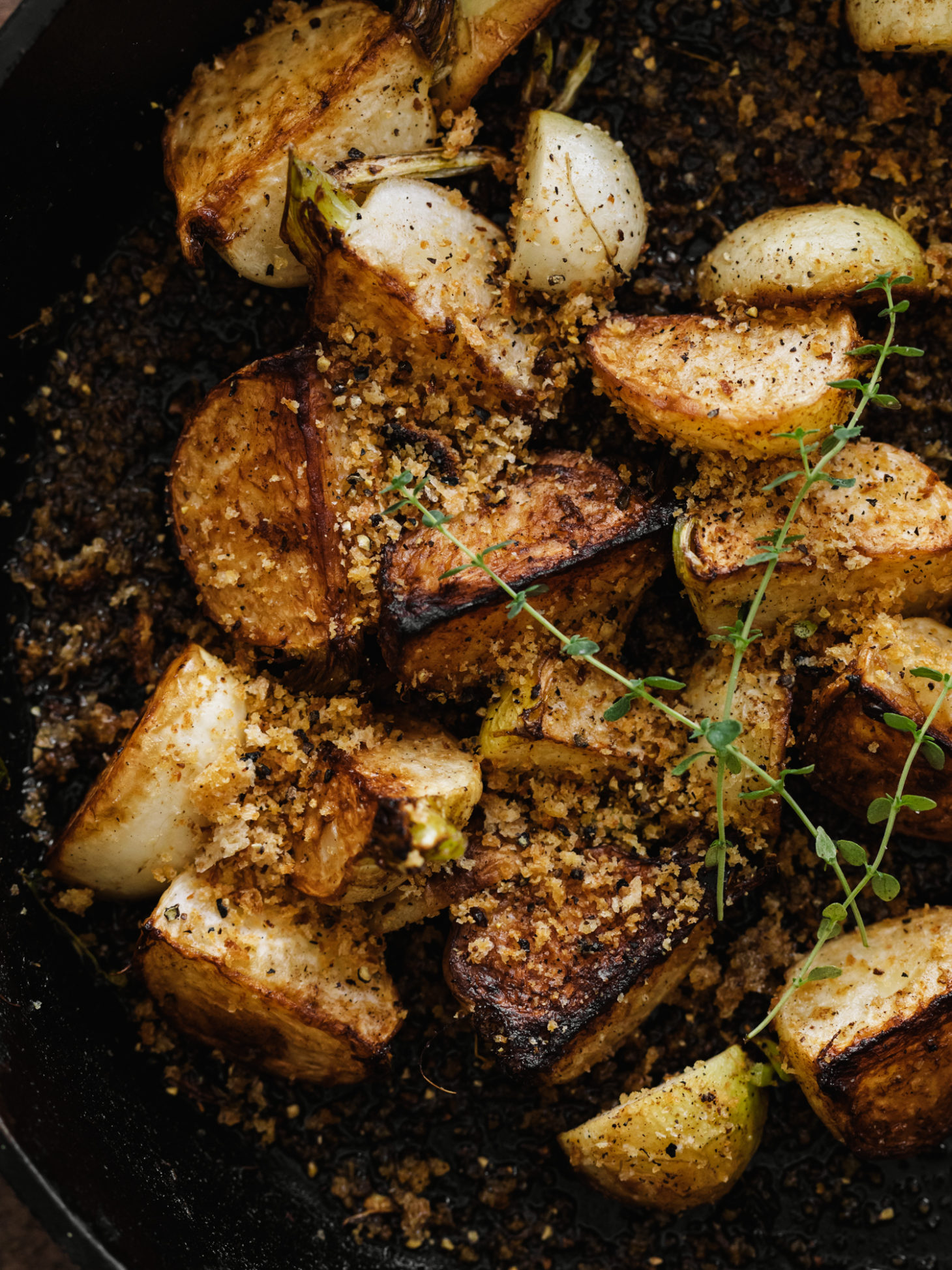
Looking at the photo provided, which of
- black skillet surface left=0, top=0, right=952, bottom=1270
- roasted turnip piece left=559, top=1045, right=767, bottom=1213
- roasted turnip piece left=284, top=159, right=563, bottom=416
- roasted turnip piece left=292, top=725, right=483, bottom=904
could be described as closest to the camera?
roasted turnip piece left=292, top=725, right=483, bottom=904

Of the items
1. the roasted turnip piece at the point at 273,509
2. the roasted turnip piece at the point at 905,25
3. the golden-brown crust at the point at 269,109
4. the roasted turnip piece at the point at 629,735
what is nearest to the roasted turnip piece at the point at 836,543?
the roasted turnip piece at the point at 629,735

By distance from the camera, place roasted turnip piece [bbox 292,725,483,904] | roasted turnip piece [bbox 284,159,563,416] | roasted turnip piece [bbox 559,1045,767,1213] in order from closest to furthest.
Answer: roasted turnip piece [bbox 292,725,483,904], roasted turnip piece [bbox 284,159,563,416], roasted turnip piece [bbox 559,1045,767,1213]

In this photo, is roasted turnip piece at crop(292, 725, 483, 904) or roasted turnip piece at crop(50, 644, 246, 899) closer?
roasted turnip piece at crop(292, 725, 483, 904)

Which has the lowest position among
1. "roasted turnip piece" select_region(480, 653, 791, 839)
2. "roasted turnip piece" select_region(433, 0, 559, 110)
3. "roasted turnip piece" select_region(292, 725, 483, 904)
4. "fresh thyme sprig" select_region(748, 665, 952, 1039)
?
"fresh thyme sprig" select_region(748, 665, 952, 1039)

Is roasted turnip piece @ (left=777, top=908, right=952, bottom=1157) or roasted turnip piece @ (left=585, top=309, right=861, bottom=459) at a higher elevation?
roasted turnip piece @ (left=585, top=309, right=861, bottom=459)

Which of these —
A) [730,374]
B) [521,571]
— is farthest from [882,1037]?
[730,374]

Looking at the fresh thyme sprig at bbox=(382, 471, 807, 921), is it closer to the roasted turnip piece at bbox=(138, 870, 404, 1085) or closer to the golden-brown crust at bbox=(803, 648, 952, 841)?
the golden-brown crust at bbox=(803, 648, 952, 841)

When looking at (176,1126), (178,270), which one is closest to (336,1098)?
(176,1126)

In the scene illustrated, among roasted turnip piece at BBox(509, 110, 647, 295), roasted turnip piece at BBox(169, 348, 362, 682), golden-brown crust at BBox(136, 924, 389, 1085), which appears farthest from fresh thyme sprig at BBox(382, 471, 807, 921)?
golden-brown crust at BBox(136, 924, 389, 1085)

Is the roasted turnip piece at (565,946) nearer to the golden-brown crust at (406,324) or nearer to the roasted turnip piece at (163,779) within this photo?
the roasted turnip piece at (163,779)
